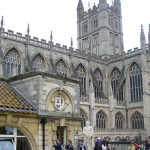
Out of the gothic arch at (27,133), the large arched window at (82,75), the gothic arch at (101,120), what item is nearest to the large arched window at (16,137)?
the gothic arch at (27,133)

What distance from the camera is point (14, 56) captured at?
3200 centimetres

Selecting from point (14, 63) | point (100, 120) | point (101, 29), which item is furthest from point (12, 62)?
point (101, 29)

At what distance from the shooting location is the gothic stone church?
10703mm

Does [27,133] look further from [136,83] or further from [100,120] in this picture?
[136,83]

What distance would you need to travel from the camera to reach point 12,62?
104 ft

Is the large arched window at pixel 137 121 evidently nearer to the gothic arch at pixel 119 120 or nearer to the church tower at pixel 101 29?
the gothic arch at pixel 119 120

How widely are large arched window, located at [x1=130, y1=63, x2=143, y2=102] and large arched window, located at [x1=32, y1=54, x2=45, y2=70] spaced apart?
43.5 feet

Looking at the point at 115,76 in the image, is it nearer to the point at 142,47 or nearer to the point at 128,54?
the point at 128,54

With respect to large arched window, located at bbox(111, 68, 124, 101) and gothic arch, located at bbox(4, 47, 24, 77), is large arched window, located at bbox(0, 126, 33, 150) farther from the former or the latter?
large arched window, located at bbox(111, 68, 124, 101)

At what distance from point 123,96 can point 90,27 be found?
1889 centimetres

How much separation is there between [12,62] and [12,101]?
21564 millimetres

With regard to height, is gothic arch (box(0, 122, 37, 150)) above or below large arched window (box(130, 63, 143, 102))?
below

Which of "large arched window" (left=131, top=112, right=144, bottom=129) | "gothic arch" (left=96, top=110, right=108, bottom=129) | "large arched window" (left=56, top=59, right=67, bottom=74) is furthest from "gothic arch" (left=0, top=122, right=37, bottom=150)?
"large arched window" (left=131, top=112, right=144, bottom=129)

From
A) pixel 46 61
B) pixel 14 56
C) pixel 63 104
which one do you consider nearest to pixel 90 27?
pixel 46 61
